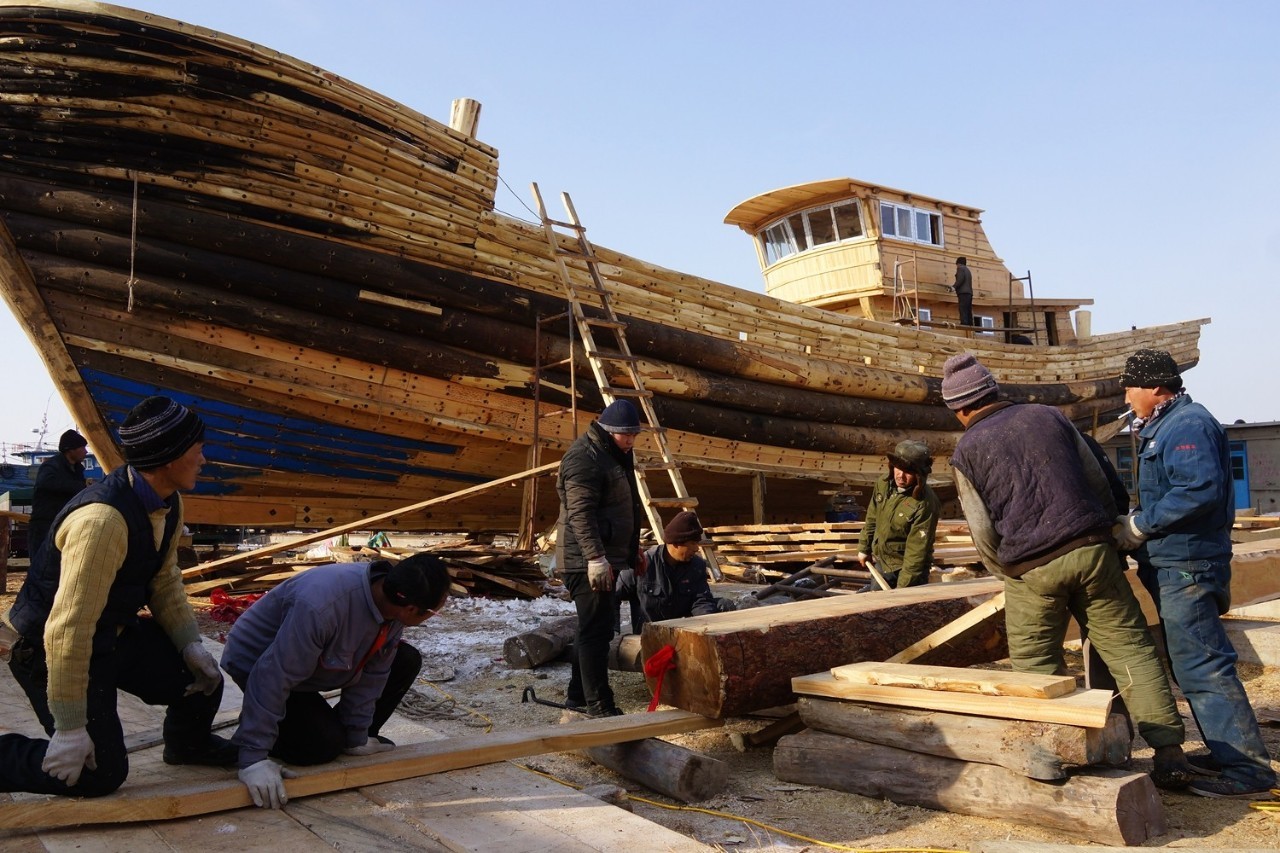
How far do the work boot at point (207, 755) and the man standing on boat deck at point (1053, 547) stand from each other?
9.69 ft

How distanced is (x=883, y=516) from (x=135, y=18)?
7.23 meters

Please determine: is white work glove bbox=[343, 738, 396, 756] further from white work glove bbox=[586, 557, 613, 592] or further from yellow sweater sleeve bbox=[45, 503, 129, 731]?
white work glove bbox=[586, 557, 613, 592]

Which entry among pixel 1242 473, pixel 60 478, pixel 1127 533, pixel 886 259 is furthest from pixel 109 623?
pixel 1242 473

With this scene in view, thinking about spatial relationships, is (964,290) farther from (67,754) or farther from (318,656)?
(67,754)

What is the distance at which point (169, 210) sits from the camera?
8391mm

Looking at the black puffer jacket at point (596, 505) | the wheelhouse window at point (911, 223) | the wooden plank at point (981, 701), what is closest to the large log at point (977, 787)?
the wooden plank at point (981, 701)

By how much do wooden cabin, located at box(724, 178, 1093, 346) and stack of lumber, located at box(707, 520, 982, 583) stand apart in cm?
637

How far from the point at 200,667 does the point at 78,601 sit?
64cm

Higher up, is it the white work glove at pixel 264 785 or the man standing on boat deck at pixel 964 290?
the man standing on boat deck at pixel 964 290

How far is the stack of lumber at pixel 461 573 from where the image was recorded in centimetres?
848

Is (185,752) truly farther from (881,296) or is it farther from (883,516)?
(881,296)

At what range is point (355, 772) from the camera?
10.7 feet

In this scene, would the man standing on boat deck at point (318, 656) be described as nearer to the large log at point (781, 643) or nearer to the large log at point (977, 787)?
the large log at point (781, 643)

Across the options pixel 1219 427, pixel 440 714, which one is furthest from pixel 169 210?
pixel 1219 427
